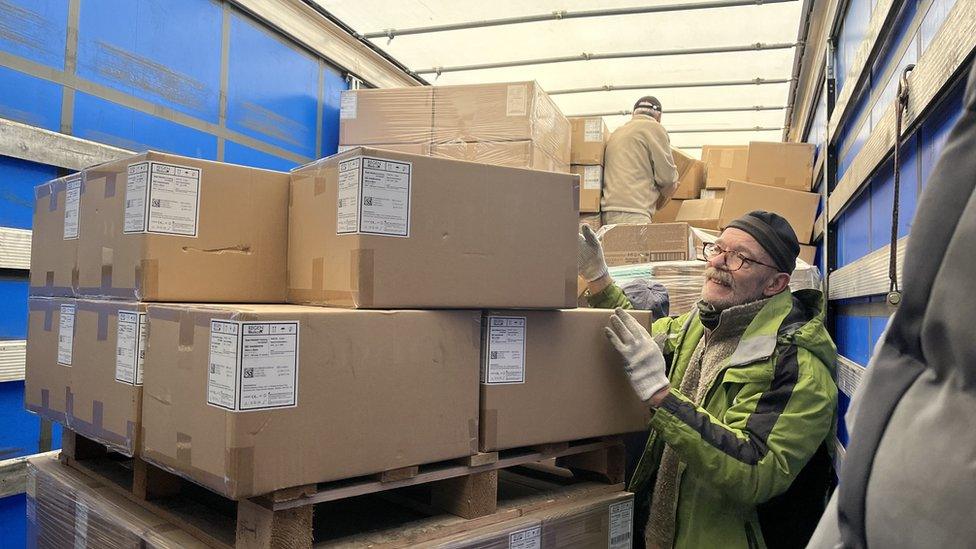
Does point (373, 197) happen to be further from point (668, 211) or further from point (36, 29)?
point (668, 211)

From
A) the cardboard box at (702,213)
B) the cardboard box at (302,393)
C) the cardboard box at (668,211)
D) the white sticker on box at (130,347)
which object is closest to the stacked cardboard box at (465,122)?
the cardboard box at (702,213)

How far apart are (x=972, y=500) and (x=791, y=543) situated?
2.07 metres

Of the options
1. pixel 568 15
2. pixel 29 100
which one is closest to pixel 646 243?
pixel 568 15

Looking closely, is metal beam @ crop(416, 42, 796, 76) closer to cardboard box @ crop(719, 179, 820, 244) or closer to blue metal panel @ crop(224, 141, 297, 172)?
cardboard box @ crop(719, 179, 820, 244)

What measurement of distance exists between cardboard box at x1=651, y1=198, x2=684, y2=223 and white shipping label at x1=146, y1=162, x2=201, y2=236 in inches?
168

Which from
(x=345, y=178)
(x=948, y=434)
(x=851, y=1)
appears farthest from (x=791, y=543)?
(x=851, y=1)

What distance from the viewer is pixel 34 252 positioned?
7.22 ft

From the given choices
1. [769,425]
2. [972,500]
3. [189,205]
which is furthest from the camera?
[769,425]

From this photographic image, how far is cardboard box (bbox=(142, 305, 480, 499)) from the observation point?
1.28 meters

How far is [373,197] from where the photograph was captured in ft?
4.94

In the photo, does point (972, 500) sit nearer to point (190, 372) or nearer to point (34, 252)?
point (190, 372)

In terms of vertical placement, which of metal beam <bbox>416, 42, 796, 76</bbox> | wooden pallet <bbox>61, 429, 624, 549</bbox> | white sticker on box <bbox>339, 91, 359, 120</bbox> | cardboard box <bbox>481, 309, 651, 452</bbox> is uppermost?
metal beam <bbox>416, 42, 796, 76</bbox>

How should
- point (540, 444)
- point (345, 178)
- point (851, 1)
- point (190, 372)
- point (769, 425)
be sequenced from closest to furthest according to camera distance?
point (190, 372) → point (345, 178) → point (540, 444) → point (769, 425) → point (851, 1)

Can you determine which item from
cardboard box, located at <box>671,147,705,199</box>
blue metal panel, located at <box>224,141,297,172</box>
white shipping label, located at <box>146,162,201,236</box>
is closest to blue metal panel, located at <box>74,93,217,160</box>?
blue metal panel, located at <box>224,141,297,172</box>
